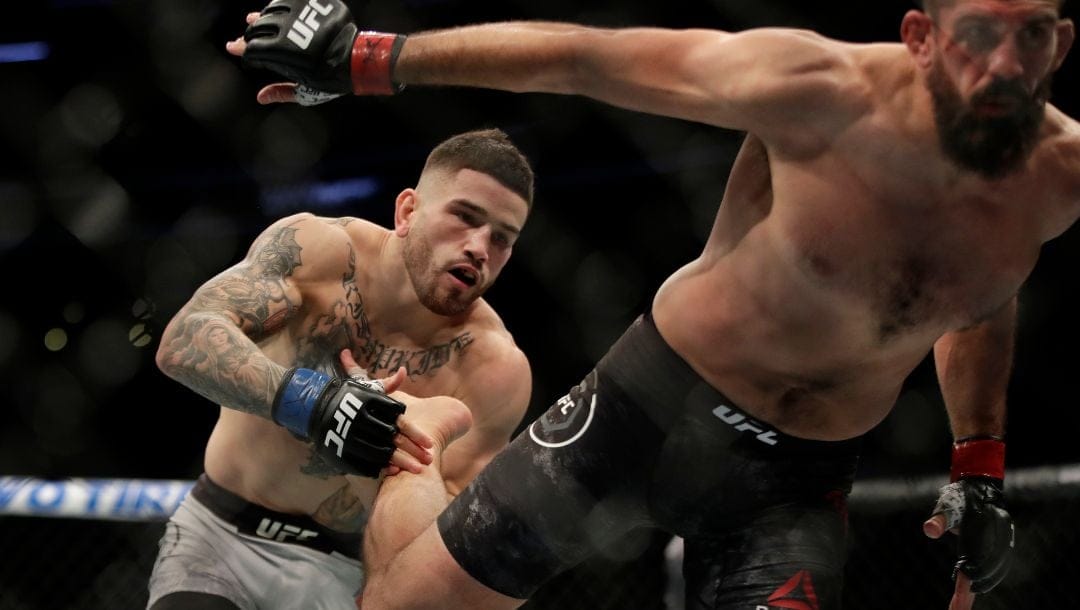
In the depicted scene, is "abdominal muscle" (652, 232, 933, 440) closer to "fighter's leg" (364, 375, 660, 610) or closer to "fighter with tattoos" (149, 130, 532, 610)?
"fighter's leg" (364, 375, 660, 610)

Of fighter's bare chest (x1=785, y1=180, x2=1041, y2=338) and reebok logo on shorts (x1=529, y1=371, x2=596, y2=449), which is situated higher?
fighter's bare chest (x1=785, y1=180, x2=1041, y2=338)

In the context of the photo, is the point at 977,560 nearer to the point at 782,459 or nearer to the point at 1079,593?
the point at 782,459

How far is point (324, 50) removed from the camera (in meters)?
1.61

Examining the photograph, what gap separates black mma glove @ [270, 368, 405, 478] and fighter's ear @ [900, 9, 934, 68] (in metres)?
0.93

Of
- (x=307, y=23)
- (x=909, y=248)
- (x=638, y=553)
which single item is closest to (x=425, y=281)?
(x=307, y=23)

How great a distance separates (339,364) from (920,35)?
4.22 ft

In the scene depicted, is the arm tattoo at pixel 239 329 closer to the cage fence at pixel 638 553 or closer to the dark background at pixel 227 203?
the cage fence at pixel 638 553

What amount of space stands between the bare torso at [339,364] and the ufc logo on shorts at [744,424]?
32.8 inches

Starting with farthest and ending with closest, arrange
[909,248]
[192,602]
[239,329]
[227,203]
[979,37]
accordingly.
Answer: [227,203], [192,602], [239,329], [909,248], [979,37]

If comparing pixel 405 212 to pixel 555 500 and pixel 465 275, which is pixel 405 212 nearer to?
pixel 465 275

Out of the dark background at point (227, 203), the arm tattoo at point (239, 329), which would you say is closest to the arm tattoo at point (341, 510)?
the arm tattoo at point (239, 329)

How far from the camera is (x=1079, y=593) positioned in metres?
2.89

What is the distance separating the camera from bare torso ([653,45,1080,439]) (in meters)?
1.39

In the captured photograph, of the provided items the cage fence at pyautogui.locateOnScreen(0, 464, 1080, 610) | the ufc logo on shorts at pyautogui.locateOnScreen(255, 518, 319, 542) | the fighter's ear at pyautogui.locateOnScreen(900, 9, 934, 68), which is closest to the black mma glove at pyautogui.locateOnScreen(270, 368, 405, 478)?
the ufc logo on shorts at pyautogui.locateOnScreen(255, 518, 319, 542)
